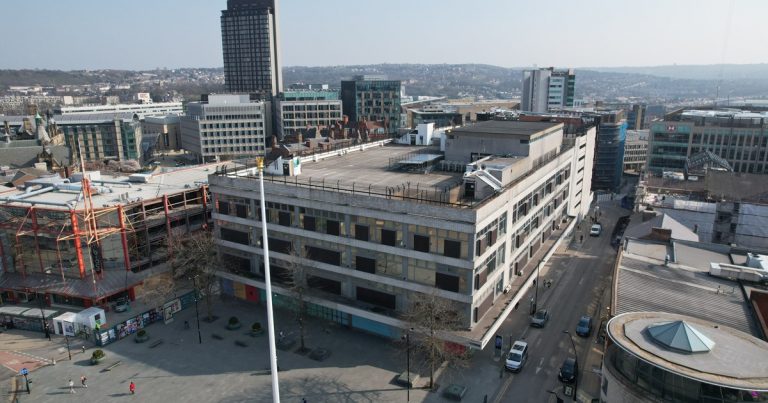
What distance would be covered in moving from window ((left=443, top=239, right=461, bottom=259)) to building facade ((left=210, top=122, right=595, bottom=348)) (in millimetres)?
90

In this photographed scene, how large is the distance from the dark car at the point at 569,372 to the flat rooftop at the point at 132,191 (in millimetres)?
48353

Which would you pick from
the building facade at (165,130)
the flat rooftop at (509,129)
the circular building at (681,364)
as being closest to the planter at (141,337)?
the flat rooftop at (509,129)

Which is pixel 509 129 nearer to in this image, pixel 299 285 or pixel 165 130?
pixel 299 285

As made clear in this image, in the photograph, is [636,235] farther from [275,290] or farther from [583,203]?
[275,290]

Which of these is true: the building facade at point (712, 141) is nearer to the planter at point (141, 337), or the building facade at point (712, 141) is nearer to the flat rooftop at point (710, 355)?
the flat rooftop at point (710, 355)

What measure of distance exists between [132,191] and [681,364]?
61824 millimetres

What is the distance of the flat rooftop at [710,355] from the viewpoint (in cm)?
2703

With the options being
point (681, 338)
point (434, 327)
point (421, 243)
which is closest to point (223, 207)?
point (421, 243)

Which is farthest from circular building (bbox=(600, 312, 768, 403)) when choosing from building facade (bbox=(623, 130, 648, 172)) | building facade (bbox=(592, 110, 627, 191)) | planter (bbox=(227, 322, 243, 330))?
building facade (bbox=(623, 130, 648, 172))

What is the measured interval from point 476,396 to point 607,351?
11136 millimetres

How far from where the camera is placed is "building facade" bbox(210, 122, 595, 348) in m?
42.5

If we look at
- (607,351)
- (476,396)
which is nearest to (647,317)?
(607,351)

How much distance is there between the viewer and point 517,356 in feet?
143

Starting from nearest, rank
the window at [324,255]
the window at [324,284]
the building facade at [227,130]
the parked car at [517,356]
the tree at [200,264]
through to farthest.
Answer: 1. the parked car at [517,356]
2. the window at [324,255]
3. the window at [324,284]
4. the tree at [200,264]
5. the building facade at [227,130]
